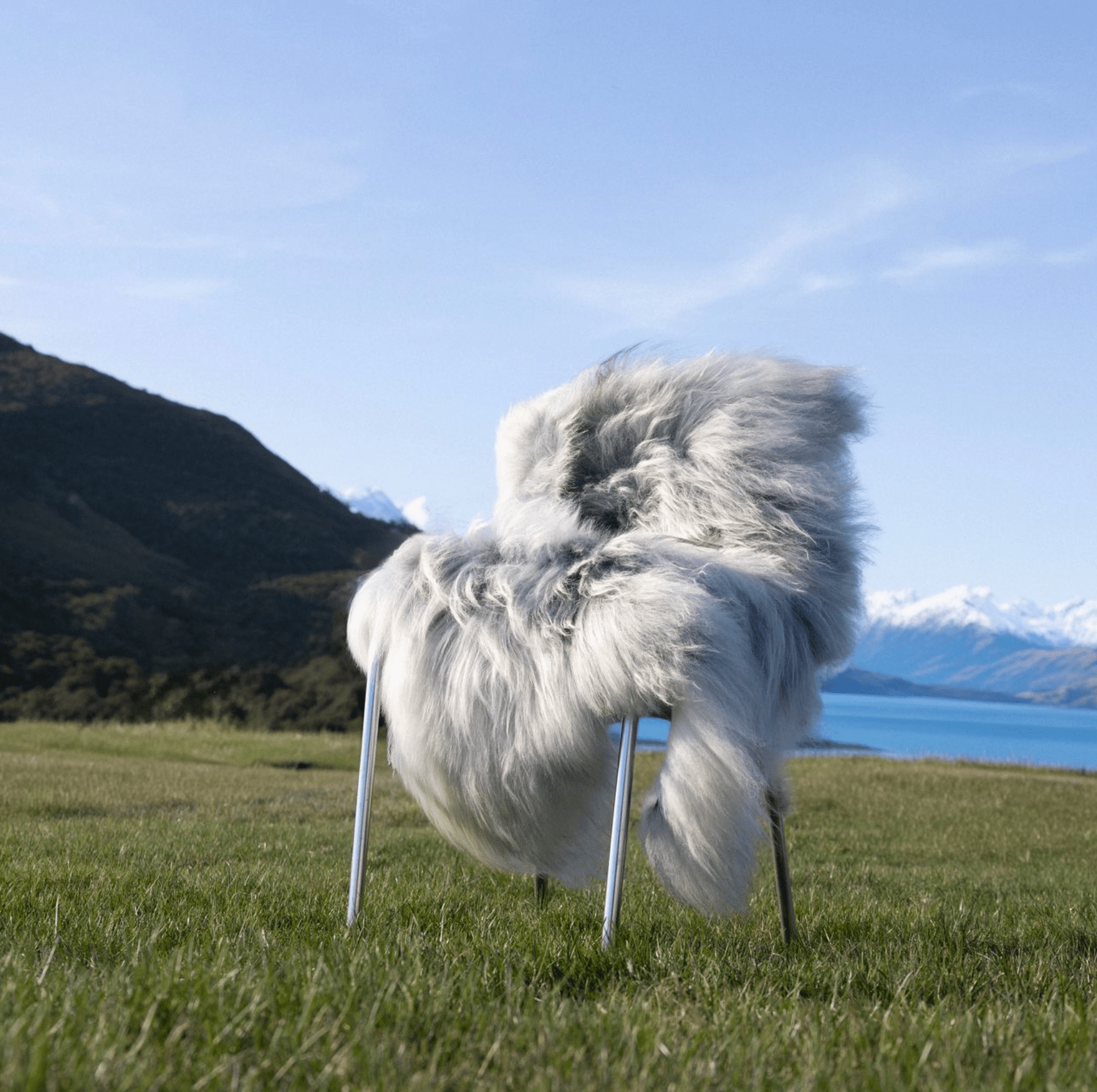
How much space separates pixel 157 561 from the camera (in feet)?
107

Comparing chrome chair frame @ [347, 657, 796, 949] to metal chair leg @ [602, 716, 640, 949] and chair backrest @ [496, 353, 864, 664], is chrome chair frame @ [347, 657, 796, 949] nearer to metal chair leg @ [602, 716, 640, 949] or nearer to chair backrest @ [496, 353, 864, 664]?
metal chair leg @ [602, 716, 640, 949]

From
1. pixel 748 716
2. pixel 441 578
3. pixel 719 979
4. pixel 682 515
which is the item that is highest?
pixel 682 515

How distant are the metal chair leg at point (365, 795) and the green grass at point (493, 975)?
10 centimetres

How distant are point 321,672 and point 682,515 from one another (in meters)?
17.6

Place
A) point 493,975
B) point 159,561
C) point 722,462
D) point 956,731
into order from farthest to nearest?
1. point 956,731
2. point 159,561
3. point 722,462
4. point 493,975

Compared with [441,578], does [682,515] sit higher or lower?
higher

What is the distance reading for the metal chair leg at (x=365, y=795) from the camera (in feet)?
7.89

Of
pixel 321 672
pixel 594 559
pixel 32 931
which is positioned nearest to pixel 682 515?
pixel 594 559

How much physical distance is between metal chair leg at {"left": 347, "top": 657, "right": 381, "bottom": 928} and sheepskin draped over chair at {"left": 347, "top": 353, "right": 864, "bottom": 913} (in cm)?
3

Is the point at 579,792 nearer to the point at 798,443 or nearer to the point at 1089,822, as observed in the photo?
the point at 798,443

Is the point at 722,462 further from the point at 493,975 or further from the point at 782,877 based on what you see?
the point at 493,975

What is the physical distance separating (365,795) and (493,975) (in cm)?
77

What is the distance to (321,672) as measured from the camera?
19500mm

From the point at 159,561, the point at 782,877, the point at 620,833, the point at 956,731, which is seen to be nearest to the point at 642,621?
the point at 620,833
